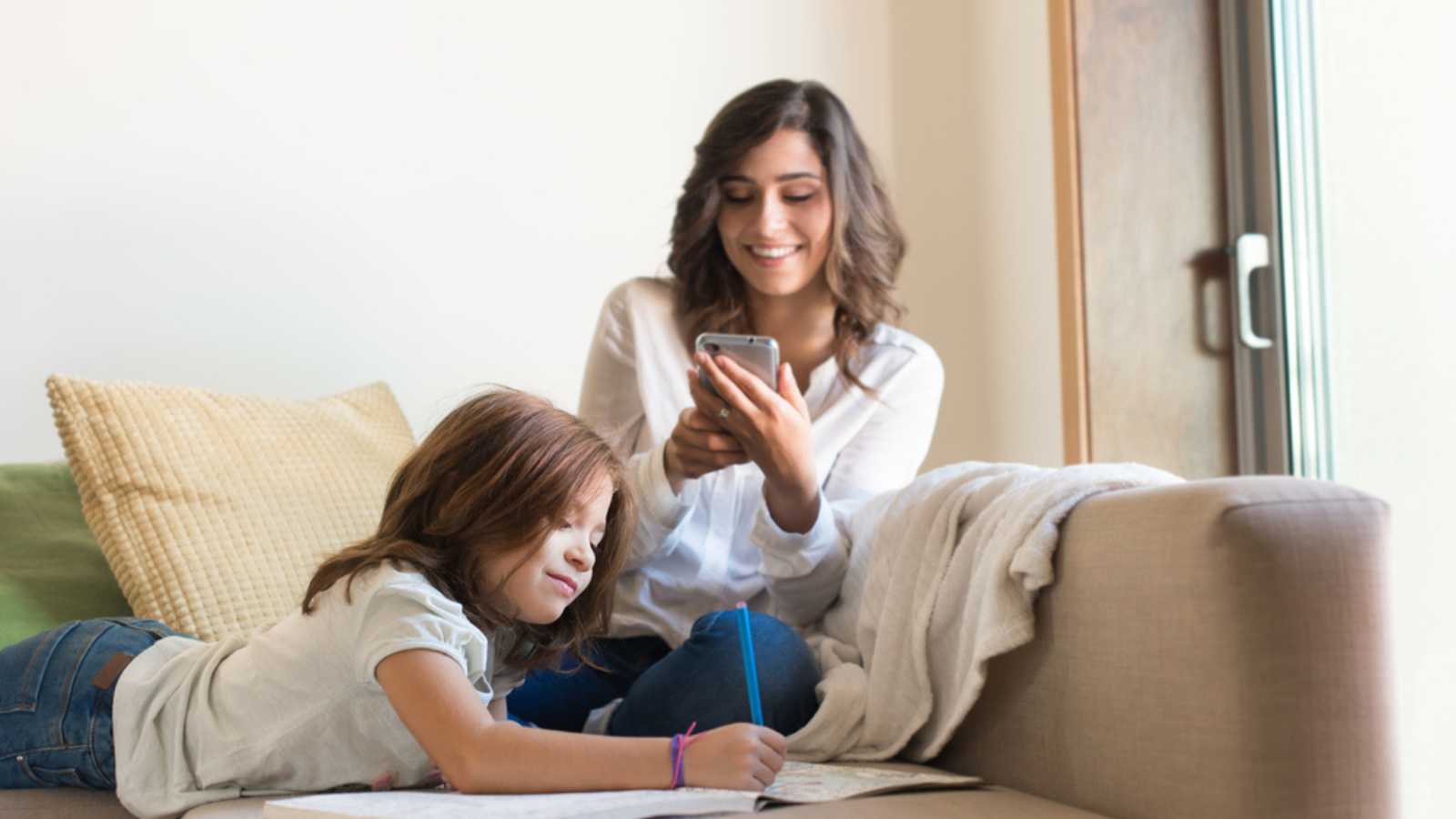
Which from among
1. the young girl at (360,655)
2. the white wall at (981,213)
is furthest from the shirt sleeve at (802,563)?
the white wall at (981,213)

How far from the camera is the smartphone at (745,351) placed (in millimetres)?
1497

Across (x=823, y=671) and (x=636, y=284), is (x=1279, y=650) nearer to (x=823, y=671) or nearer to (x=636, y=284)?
(x=823, y=671)

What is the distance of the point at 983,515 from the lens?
51.2 inches

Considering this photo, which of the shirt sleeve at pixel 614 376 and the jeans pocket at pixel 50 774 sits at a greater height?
the shirt sleeve at pixel 614 376

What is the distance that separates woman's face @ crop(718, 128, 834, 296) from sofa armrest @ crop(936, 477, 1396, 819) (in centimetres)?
76

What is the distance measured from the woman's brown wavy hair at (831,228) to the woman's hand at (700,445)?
31 cm

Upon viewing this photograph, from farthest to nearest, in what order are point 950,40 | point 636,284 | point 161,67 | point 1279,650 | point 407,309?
1. point 950,40
2. point 407,309
3. point 161,67
4. point 636,284
5. point 1279,650

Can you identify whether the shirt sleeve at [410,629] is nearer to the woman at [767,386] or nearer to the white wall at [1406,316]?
the woman at [767,386]

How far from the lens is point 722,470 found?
1.72 metres

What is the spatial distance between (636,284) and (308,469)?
47 cm

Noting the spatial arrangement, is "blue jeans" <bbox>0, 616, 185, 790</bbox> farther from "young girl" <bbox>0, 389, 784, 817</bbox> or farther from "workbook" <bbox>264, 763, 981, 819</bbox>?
"workbook" <bbox>264, 763, 981, 819</bbox>

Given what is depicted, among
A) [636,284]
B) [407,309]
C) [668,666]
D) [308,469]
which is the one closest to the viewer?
[668,666]

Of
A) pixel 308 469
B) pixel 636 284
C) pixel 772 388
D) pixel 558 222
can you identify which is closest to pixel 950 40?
pixel 558 222

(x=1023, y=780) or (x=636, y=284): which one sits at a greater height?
(x=636, y=284)
